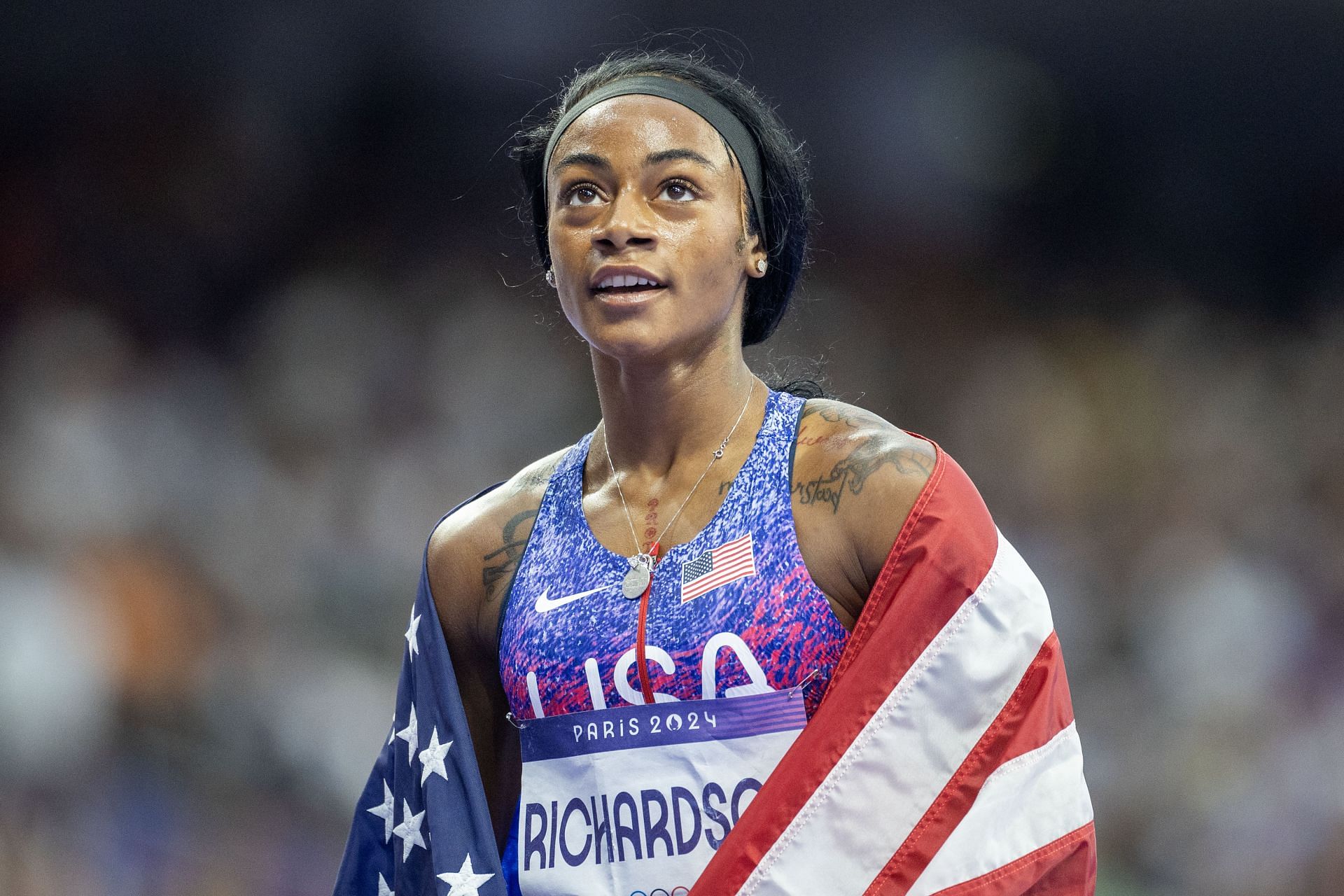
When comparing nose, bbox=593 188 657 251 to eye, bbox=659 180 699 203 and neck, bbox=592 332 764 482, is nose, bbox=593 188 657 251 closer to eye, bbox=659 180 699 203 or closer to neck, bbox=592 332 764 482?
eye, bbox=659 180 699 203

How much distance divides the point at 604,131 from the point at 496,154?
81.1 inches

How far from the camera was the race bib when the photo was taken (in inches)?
60.3

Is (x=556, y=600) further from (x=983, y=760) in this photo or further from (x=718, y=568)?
(x=983, y=760)

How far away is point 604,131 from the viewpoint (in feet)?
5.77

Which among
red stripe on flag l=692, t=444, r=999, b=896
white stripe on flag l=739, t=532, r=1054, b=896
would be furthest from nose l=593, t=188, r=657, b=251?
white stripe on flag l=739, t=532, r=1054, b=896

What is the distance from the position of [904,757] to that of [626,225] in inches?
28.4

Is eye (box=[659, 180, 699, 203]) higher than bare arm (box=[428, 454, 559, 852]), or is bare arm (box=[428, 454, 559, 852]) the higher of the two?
eye (box=[659, 180, 699, 203])

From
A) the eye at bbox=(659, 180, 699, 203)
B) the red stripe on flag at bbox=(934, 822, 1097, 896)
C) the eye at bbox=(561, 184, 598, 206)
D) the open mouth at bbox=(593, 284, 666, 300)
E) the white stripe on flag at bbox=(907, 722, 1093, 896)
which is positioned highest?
the eye at bbox=(561, 184, 598, 206)

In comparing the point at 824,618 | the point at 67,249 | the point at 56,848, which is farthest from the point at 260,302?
the point at 824,618

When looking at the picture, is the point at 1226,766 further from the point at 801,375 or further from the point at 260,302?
the point at 260,302

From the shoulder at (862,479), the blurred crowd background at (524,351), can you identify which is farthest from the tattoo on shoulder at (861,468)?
the blurred crowd background at (524,351)

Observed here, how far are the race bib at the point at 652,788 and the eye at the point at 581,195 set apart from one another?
0.66m

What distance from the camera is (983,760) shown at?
4.74ft

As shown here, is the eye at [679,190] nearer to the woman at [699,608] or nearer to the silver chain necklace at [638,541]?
the woman at [699,608]
